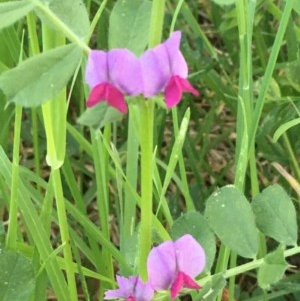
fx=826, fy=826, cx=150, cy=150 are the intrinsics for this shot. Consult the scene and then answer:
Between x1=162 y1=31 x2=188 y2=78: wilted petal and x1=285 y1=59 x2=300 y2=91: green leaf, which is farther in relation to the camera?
x1=285 y1=59 x2=300 y2=91: green leaf

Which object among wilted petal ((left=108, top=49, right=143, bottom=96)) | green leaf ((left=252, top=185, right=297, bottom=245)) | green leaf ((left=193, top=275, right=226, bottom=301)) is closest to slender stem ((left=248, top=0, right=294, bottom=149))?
green leaf ((left=252, top=185, right=297, bottom=245))

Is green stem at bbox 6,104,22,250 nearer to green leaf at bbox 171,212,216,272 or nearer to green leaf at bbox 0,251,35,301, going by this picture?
green leaf at bbox 0,251,35,301

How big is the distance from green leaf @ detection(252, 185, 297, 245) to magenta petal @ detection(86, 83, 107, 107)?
0.26 m

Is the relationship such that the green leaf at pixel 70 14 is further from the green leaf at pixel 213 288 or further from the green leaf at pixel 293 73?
the green leaf at pixel 293 73

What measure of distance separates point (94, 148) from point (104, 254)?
4.7 inches

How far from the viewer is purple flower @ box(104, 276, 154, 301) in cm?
63

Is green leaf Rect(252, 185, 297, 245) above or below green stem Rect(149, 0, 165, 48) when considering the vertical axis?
below

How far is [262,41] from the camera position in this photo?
1.25 metres

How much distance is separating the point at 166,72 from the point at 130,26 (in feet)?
0.37

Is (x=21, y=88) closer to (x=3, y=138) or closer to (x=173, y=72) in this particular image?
(x=173, y=72)

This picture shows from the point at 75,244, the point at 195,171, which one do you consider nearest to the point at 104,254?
the point at 75,244

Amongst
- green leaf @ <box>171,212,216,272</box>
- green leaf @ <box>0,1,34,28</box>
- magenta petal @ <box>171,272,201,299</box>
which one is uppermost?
green leaf @ <box>0,1,34,28</box>

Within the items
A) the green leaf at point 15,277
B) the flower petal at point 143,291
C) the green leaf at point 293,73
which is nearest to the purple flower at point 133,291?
the flower petal at point 143,291

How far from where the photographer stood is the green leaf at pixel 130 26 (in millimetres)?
595
